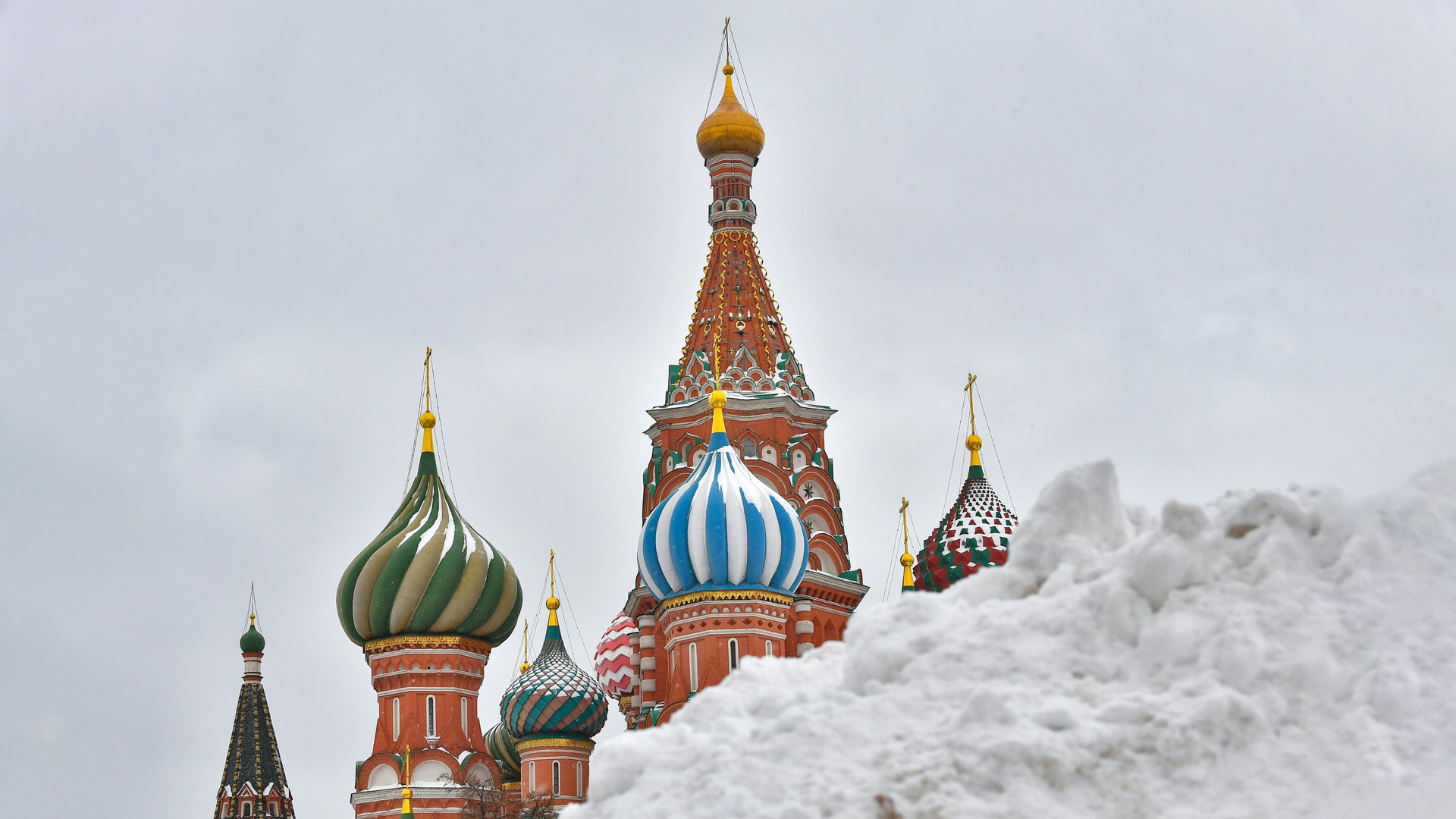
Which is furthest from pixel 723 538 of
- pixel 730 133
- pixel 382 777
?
pixel 730 133

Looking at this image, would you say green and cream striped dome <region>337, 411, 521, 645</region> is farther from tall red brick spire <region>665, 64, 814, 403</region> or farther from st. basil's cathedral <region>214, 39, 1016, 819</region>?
tall red brick spire <region>665, 64, 814, 403</region>

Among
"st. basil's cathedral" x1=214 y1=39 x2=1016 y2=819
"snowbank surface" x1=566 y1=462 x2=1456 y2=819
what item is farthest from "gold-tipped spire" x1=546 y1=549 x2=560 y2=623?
"snowbank surface" x1=566 y1=462 x2=1456 y2=819

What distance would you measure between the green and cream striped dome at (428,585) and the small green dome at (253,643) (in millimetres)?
8339

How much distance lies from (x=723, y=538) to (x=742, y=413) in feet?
15.1

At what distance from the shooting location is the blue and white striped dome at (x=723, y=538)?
2181 centimetres

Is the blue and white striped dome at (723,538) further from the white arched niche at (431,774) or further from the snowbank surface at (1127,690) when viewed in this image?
the snowbank surface at (1127,690)

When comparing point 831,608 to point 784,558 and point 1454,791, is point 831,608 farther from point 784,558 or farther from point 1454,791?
point 1454,791

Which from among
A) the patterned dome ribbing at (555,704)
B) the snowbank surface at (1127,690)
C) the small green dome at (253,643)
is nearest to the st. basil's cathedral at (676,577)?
the patterned dome ribbing at (555,704)

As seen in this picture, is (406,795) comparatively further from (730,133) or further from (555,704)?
(730,133)

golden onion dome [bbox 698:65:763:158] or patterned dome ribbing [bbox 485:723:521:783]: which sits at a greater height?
golden onion dome [bbox 698:65:763:158]

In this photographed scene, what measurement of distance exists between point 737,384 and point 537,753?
557 centimetres

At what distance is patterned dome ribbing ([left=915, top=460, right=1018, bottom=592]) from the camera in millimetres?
23641

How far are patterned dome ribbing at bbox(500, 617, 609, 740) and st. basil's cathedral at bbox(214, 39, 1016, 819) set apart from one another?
0.02 m

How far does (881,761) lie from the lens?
6324 mm
